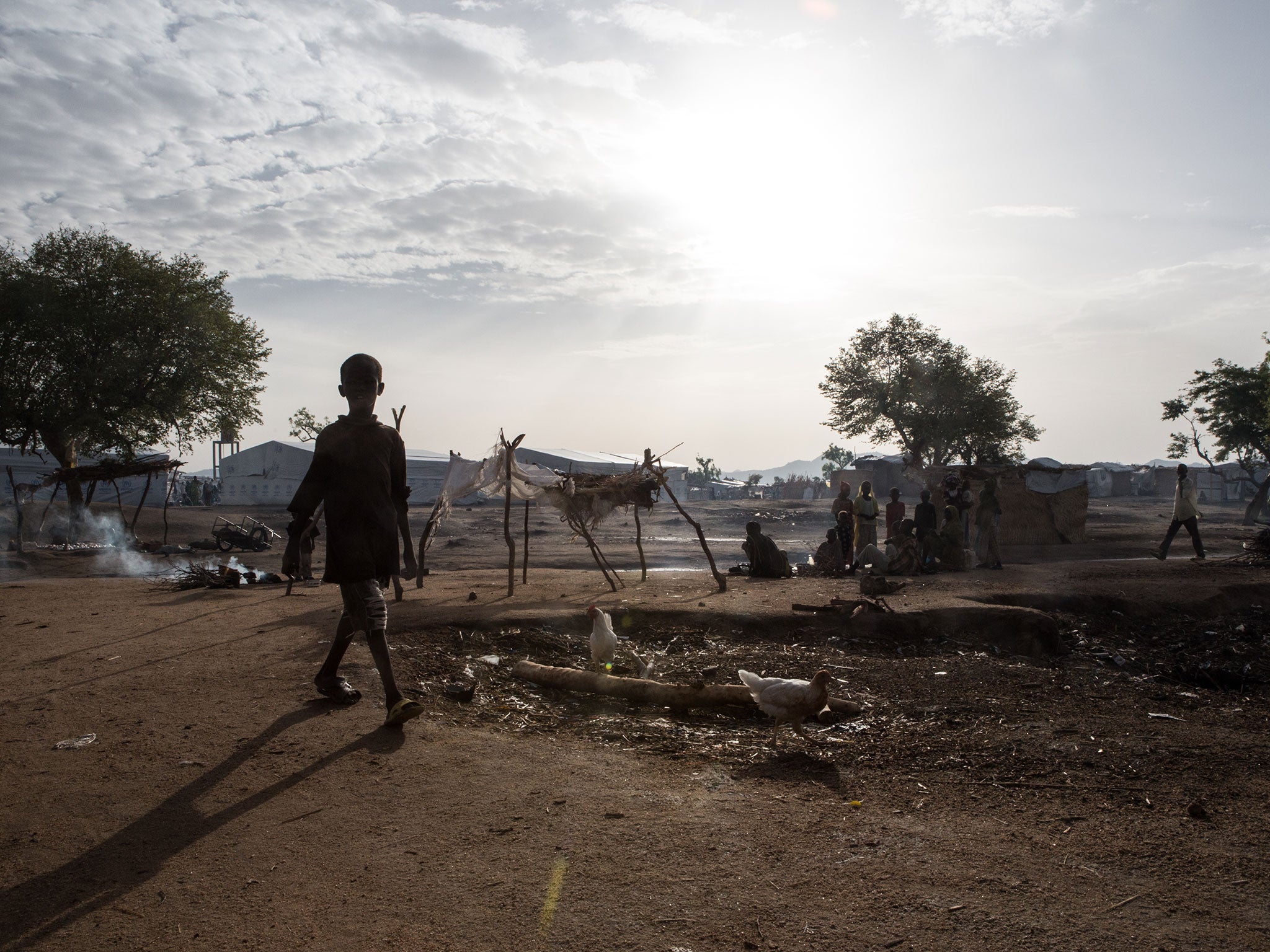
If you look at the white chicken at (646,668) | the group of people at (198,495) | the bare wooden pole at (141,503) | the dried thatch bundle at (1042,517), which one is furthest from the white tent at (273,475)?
the white chicken at (646,668)

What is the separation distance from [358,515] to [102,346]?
2003 cm

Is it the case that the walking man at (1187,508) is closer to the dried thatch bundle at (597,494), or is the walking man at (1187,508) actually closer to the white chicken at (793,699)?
the dried thatch bundle at (597,494)

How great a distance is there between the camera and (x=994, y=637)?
27.0ft

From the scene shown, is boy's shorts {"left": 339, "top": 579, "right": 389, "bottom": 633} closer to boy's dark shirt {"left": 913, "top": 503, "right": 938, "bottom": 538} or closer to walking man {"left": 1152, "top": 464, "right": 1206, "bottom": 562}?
boy's dark shirt {"left": 913, "top": 503, "right": 938, "bottom": 538}

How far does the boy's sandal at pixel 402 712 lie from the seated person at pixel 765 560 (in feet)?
31.5

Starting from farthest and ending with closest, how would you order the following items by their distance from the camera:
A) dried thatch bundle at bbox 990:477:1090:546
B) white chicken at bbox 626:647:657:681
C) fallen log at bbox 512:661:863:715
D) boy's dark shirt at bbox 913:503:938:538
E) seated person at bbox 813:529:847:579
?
dried thatch bundle at bbox 990:477:1090:546
boy's dark shirt at bbox 913:503:938:538
seated person at bbox 813:529:847:579
white chicken at bbox 626:647:657:681
fallen log at bbox 512:661:863:715

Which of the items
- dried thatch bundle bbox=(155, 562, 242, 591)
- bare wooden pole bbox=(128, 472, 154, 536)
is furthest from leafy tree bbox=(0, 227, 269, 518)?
dried thatch bundle bbox=(155, 562, 242, 591)

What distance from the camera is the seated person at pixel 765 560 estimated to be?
13492mm

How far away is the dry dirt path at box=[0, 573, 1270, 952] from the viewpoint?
246cm

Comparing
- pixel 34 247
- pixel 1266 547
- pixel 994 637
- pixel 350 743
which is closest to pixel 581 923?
pixel 350 743

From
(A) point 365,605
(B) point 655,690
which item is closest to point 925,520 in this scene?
(B) point 655,690

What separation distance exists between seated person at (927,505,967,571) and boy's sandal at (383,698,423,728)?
11799 mm

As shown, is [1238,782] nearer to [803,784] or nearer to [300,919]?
[803,784]

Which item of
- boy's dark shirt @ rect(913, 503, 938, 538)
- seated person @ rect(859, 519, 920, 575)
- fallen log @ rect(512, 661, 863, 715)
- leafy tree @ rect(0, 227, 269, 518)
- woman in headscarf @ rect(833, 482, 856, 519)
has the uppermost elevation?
leafy tree @ rect(0, 227, 269, 518)
